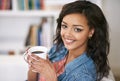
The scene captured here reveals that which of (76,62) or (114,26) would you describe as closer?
(76,62)

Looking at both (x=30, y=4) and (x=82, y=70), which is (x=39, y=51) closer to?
(x=82, y=70)

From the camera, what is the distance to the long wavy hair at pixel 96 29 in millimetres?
1153

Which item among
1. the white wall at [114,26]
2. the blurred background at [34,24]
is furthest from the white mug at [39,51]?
the white wall at [114,26]

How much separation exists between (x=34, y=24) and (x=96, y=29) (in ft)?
4.22

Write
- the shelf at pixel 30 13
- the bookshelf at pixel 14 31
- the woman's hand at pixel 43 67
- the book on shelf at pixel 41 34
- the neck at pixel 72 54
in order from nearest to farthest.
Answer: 1. the woman's hand at pixel 43 67
2. the neck at pixel 72 54
3. the shelf at pixel 30 13
4. the book on shelf at pixel 41 34
5. the bookshelf at pixel 14 31

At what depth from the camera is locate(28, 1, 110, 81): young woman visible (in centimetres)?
112

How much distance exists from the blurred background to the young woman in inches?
33.7

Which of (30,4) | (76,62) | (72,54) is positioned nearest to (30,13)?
(30,4)

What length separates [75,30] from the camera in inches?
44.9

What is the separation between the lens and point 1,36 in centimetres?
247

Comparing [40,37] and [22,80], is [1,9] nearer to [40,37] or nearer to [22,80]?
[40,37]

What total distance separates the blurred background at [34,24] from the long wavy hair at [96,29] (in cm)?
85

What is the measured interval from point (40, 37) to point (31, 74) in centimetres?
93

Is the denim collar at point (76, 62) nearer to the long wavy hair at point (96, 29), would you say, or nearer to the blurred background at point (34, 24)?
the long wavy hair at point (96, 29)
